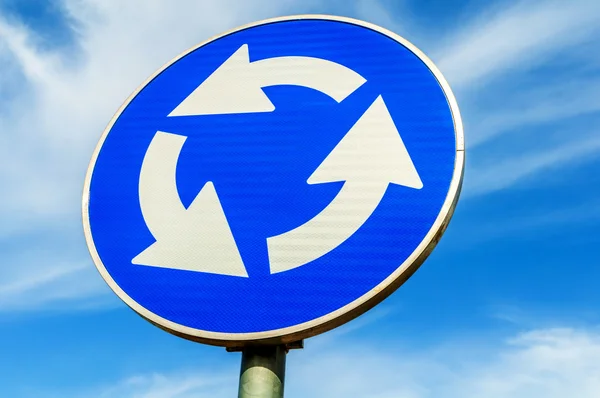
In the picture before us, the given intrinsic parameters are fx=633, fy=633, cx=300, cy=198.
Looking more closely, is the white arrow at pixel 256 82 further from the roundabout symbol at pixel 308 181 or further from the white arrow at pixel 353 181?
the white arrow at pixel 353 181

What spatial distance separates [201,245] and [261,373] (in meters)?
0.54

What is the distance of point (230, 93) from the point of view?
113 inches

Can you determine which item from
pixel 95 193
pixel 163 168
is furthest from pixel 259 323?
pixel 95 193

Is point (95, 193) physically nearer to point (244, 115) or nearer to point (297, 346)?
point (244, 115)

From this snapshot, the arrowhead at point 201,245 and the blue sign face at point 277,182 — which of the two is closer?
the blue sign face at point 277,182

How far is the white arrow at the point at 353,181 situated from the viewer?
2.33 metres

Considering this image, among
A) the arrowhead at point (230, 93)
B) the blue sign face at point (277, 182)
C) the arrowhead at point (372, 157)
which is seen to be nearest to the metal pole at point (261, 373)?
the blue sign face at point (277, 182)

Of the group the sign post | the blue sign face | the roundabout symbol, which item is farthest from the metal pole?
the roundabout symbol

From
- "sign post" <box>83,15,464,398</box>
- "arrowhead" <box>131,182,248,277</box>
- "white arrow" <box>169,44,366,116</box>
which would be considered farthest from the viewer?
"white arrow" <box>169,44,366,116</box>

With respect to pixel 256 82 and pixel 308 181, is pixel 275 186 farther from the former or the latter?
pixel 256 82

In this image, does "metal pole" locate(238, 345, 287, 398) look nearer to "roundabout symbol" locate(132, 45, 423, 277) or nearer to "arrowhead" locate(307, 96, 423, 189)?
"roundabout symbol" locate(132, 45, 423, 277)

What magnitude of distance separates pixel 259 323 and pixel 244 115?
3.15ft

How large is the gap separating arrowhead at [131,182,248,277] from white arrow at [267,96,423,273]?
0.17 metres

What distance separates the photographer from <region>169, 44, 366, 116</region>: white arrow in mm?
2730
